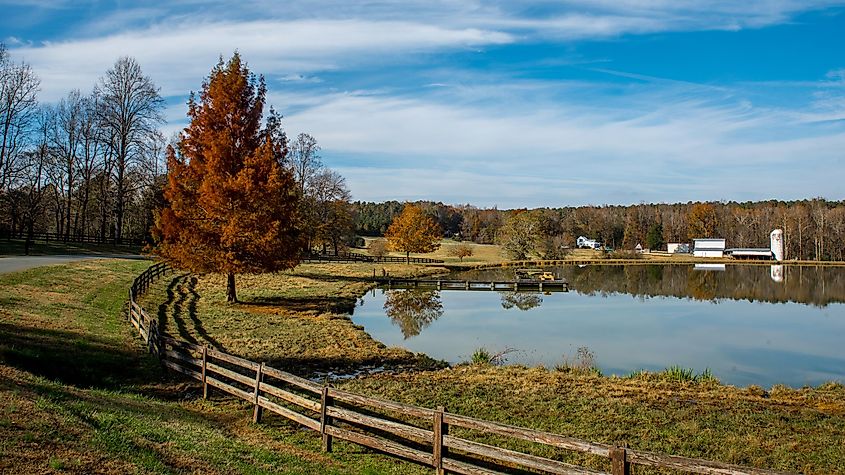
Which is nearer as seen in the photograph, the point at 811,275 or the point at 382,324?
the point at 382,324

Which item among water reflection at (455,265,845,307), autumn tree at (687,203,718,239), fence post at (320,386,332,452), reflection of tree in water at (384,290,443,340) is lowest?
reflection of tree in water at (384,290,443,340)

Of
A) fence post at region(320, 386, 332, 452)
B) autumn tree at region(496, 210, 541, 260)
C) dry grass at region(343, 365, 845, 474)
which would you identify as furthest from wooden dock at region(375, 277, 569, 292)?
fence post at region(320, 386, 332, 452)

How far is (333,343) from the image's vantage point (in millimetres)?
21953

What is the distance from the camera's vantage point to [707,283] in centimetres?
6250

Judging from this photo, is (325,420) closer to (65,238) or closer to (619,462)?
(619,462)

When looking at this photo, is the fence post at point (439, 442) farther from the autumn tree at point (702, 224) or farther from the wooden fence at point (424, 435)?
the autumn tree at point (702, 224)

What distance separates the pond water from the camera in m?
22.4

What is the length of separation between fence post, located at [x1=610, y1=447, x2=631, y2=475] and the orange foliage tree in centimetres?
2145

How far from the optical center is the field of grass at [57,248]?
138 feet

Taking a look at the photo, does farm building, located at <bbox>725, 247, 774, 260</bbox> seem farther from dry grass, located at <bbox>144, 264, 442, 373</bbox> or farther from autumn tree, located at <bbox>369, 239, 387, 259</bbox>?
dry grass, located at <bbox>144, 264, 442, 373</bbox>

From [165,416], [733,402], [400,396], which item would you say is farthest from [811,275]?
[165,416]

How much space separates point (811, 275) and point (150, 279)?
76599mm

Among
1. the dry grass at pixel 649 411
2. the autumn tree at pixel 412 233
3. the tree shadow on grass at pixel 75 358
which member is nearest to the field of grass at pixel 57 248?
the tree shadow on grass at pixel 75 358

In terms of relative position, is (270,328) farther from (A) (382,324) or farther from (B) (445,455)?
(B) (445,455)
